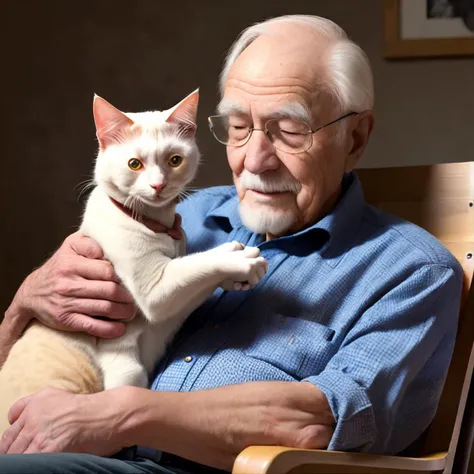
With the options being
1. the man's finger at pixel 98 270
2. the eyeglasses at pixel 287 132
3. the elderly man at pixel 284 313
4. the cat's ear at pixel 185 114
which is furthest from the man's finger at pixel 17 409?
the eyeglasses at pixel 287 132

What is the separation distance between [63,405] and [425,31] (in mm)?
1924

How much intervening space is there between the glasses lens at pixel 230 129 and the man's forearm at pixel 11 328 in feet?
1.94

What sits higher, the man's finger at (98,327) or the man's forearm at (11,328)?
the man's finger at (98,327)

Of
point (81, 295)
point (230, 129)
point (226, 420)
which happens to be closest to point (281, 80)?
point (230, 129)

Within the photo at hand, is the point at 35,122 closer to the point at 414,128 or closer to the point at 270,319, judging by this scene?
the point at 414,128

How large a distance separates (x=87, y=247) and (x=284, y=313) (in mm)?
420

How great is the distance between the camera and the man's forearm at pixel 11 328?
5.52ft

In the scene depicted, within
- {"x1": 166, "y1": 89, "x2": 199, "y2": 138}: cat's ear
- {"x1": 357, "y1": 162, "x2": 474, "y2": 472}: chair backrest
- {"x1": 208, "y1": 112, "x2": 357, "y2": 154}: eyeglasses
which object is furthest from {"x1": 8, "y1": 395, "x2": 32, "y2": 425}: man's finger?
{"x1": 357, "y1": 162, "x2": 474, "y2": 472}: chair backrest

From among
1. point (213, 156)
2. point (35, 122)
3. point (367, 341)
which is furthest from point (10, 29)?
point (367, 341)

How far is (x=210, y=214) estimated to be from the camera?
194 cm

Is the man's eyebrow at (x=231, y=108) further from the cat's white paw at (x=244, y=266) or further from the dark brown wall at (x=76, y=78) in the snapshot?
the dark brown wall at (x=76, y=78)

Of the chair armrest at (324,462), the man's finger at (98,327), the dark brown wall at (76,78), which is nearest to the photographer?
the chair armrest at (324,462)

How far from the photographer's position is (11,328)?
5.57 feet

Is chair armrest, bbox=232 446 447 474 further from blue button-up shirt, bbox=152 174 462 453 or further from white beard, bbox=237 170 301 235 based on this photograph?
white beard, bbox=237 170 301 235
